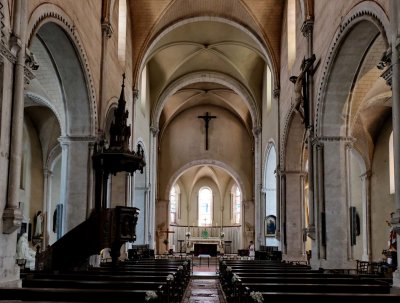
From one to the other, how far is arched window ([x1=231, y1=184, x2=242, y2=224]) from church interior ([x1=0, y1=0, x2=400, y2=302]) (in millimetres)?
3290

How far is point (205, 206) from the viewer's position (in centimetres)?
4250

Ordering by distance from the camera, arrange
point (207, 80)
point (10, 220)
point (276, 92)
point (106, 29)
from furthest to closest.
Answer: point (207, 80) → point (276, 92) → point (106, 29) → point (10, 220)

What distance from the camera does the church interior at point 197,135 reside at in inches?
354

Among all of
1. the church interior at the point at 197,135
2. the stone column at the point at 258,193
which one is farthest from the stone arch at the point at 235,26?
the stone column at the point at 258,193

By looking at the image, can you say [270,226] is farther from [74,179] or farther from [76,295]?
[76,295]

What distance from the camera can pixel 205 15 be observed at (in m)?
22.3

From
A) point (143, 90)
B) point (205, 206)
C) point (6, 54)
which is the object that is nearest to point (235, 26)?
point (143, 90)

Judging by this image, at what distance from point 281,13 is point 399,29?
1262cm

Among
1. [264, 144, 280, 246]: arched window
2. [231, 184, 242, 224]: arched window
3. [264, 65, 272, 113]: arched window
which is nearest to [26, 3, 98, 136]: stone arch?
[264, 65, 272, 113]: arched window

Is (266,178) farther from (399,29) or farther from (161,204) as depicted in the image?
(399,29)

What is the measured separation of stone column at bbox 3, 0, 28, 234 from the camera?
8672mm

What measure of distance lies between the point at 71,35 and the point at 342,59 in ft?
20.8

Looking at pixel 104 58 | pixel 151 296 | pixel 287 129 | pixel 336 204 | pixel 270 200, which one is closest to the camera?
pixel 151 296

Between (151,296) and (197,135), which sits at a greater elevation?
(197,135)
